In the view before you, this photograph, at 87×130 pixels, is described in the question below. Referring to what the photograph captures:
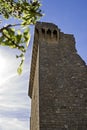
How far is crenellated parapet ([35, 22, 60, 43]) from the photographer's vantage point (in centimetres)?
1689

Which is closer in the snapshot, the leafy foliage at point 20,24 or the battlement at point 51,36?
the leafy foliage at point 20,24

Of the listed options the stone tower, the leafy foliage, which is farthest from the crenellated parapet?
the leafy foliage

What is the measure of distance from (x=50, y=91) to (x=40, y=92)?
0.54m

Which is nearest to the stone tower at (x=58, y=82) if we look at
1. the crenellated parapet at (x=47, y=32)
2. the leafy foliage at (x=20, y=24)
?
the crenellated parapet at (x=47, y=32)

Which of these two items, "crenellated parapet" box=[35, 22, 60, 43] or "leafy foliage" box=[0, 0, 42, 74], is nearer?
"leafy foliage" box=[0, 0, 42, 74]

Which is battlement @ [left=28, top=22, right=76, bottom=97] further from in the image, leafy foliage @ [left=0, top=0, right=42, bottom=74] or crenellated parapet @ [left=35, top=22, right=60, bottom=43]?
leafy foliage @ [left=0, top=0, right=42, bottom=74]

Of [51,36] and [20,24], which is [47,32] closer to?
[51,36]

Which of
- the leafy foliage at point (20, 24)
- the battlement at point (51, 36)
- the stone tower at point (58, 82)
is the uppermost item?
the battlement at point (51, 36)

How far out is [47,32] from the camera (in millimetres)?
17141

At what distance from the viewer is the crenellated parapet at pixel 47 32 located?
16891 mm

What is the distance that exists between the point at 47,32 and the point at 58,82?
387 cm

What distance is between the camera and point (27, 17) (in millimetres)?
4852

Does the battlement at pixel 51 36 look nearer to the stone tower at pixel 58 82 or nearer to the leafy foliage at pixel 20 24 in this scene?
the stone tower at pixel 58 82

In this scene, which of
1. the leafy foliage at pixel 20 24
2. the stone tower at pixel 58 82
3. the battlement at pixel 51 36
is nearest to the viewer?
the leafy foliage at pixel 20 24
